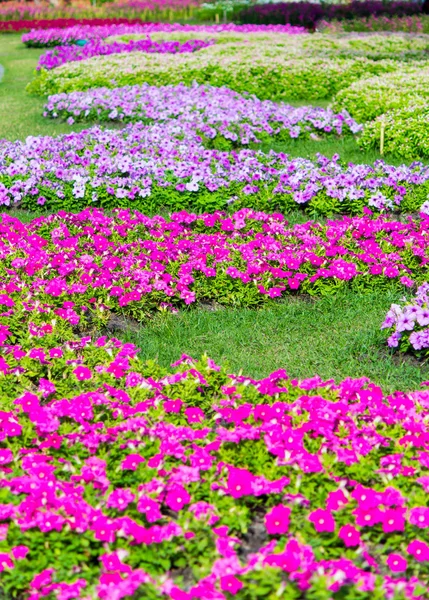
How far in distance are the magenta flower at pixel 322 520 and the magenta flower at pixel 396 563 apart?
25cm

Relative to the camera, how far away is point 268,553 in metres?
3.16

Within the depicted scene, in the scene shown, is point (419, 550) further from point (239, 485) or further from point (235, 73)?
point (235, 73)

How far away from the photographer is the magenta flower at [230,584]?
2902 mm

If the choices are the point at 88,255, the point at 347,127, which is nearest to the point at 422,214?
the point at 88,255

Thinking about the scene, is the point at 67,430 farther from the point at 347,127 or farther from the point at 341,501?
the point at 347,127

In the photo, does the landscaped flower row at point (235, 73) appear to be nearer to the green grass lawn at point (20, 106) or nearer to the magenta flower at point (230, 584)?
the green grass lawn at point (20, 106)

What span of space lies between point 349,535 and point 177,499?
69 centimetres

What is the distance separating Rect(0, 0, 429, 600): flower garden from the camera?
322cm

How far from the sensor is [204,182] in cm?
827

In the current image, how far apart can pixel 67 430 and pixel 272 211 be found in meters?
4.63

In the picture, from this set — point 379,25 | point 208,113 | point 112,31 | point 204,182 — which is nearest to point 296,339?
point 204,182

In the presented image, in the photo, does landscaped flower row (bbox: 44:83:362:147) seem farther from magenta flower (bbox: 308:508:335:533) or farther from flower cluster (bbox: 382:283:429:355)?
magenta flower (bbox: 308:508:335:533)

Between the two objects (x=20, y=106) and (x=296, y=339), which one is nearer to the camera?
(x=296, y=339)

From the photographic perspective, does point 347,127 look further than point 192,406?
Yes
